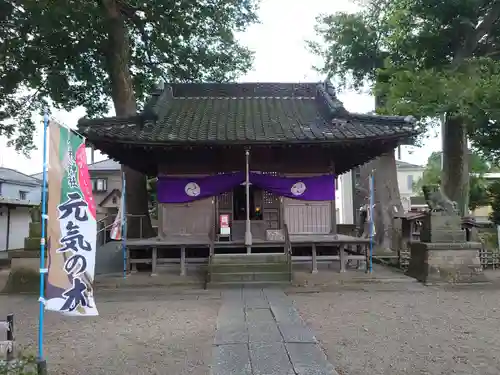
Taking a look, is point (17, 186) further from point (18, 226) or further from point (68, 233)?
point (68, 233)

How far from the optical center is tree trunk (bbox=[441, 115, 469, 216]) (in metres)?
16.3

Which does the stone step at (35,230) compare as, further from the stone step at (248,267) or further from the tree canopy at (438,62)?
the tree canopy at (438,62)

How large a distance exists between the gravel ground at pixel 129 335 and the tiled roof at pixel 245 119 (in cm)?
419

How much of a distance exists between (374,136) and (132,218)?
9810 millimetres

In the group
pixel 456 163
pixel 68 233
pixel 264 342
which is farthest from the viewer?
pixel 456 163

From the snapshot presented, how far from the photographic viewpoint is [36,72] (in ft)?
53.7

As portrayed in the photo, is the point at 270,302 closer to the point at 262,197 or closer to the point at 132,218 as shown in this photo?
the point at 262,197

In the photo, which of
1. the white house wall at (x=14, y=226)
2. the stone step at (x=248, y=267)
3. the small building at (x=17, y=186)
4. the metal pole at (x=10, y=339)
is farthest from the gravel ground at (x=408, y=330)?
the small building at (x=17, y=186)

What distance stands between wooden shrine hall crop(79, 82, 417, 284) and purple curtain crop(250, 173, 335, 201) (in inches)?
1.2

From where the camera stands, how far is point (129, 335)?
5.98 m

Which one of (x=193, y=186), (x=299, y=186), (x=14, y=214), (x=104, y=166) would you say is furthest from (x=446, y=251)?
(x=104, y=166)

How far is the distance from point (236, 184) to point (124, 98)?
741 centimetres

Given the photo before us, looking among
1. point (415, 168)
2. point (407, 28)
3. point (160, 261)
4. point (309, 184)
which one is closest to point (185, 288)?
point (160, 261)

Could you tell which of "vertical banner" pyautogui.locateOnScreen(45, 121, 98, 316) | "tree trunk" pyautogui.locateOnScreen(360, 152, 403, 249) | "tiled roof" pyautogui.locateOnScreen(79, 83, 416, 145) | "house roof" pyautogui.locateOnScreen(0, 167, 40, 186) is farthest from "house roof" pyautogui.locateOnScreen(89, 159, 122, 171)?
"vertical banner" pyautogui.locateOnScreen(45, 121, 98, 316)
